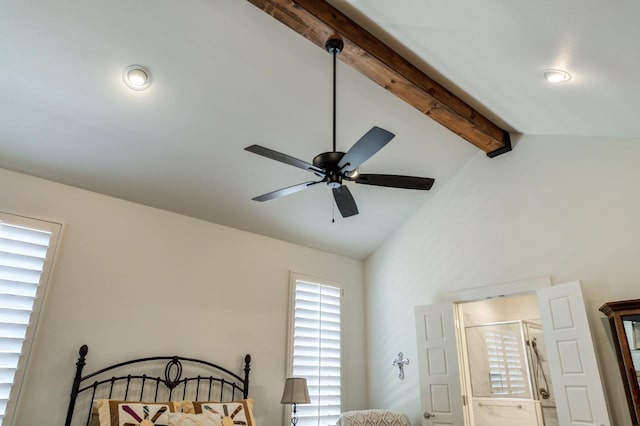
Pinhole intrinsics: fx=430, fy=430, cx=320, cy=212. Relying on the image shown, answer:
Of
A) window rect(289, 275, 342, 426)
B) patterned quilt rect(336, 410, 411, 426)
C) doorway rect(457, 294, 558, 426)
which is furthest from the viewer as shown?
doorway rect(457, 294, 558, 426)

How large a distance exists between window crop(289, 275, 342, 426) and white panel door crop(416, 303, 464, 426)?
102 cm

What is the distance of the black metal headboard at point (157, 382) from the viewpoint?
11.4 ft

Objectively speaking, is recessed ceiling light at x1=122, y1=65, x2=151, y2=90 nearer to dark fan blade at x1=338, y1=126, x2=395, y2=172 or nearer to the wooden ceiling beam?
the wooden ceiling beam

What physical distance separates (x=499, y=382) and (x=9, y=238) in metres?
5.87

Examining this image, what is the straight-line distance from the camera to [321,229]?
5141mm

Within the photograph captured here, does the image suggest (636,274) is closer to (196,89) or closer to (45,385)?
(196,89)

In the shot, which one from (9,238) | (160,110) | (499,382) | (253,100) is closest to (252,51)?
(253,100)

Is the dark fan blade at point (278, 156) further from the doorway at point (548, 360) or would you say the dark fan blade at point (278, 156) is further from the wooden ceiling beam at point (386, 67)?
the doorway at point (548, 360)

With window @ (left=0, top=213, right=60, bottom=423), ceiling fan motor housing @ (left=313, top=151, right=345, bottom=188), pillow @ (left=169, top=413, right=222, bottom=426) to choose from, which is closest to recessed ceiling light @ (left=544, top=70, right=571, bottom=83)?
ceiling fan motor housing @ (left=313, top=151, right=345, bottom=188)

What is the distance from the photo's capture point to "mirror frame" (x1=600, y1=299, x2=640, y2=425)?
3.09 m

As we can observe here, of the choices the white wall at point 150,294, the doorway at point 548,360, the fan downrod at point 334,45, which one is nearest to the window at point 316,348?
the white wall at point 150,294

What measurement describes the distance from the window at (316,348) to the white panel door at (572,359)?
7.67ft

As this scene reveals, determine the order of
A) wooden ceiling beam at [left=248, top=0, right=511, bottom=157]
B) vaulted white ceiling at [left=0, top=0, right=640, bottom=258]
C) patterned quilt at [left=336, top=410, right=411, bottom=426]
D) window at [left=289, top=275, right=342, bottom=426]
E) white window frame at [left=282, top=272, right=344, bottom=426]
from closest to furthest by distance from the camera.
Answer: vaulted white ceiling at [left=0, top=0, right=640, bottom=258] → wooden ceiling beam at [left=248, top=0, right=511, bottom=157] → patterned quilt at [left=336, top=410, right=411, bottom=426] → white window frame at [left=282, top=272, right=344, bottom=426] → window at [left=289, top=275, right=342, bottom=426]

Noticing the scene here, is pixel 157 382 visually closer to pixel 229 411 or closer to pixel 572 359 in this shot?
pixel 229 411
